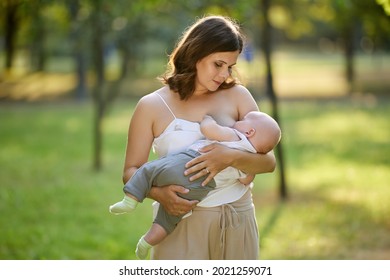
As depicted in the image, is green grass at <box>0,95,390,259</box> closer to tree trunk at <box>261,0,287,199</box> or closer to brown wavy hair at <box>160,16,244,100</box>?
tree trunk at <box>261,0,287,199</box>

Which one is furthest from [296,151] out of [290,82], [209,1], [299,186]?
[290,82]

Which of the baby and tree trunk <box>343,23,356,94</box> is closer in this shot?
the baby

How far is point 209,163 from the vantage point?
9.93 ft

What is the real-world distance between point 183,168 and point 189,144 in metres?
0.13

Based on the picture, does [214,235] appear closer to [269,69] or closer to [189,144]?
[189,144]

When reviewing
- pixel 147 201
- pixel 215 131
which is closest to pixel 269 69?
pixel 147 201

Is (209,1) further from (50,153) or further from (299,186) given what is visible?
(50,153)

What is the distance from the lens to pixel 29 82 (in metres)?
26.8

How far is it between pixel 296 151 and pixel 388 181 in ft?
10.2

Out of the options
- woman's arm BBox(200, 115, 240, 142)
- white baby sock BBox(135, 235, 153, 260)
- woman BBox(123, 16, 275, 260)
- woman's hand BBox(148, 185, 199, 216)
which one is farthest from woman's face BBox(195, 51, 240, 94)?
white baby sock BBox(135, 235, 153, 260)

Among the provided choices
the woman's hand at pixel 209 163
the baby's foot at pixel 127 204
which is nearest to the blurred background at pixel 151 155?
the woman's hand at pixel 209 163

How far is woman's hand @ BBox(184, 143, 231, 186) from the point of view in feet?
9.95

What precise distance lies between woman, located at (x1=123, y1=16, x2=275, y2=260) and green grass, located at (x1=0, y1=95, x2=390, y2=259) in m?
3.14
